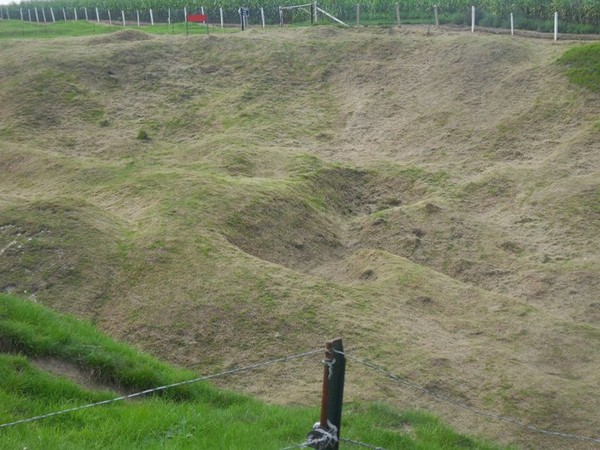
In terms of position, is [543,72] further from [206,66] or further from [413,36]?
[206,66]

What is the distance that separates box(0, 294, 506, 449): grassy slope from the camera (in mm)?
7047

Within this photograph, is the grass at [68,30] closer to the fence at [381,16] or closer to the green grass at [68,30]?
the green grass at [68,30]

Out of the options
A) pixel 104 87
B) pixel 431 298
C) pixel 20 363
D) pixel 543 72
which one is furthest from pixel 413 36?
pixel 20 363

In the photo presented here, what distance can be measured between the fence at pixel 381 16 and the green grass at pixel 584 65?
263 inches

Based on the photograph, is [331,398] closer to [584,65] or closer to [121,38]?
[584,65]

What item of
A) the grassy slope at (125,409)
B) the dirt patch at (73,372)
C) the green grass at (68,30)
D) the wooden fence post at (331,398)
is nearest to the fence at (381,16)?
the green grass at (68,30)

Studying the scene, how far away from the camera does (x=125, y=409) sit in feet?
24.9

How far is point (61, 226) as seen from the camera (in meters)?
12.4

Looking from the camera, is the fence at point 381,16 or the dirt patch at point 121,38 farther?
the fence at point 381,16

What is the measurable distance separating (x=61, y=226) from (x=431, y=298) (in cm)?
528

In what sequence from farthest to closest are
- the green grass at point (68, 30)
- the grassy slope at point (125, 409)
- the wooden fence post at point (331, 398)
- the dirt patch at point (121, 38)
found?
1. the green grass at point (68, 30)
2. the dirt patch at point (121, 38)
3. the grassy slope at point (125, 409)
4. the wooden fence post at point (331, 398)

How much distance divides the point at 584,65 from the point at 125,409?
48.6 feet

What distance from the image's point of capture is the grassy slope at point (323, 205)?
34.7ft

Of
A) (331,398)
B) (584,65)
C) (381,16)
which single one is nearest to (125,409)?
(331,398)
